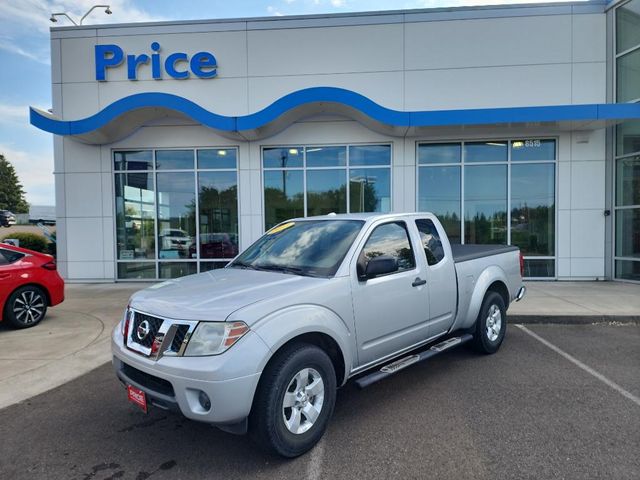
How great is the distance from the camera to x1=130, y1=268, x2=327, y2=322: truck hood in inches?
110

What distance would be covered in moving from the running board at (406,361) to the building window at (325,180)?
692cm

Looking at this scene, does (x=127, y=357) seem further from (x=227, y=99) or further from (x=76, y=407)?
(x=227, y=99)

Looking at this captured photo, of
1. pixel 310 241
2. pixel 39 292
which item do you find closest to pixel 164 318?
pixel 310 241

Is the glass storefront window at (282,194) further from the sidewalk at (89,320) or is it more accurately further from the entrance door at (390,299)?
the entrance door at (390,299)

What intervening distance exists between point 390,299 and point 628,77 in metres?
11.4

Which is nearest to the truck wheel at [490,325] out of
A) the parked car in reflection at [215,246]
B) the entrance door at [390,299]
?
the entrance door at [390,299]

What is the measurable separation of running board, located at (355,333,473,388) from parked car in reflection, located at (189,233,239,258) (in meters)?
8.17

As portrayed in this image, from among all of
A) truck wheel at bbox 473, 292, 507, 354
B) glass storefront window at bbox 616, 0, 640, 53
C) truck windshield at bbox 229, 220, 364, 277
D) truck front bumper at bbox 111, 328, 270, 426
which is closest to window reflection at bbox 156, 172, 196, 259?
truck windshield at bbox 229, 220, 364, 277

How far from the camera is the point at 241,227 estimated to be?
11484mm

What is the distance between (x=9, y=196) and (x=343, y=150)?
8220 centimetres

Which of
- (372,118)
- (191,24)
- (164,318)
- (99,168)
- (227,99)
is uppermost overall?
(191,24)

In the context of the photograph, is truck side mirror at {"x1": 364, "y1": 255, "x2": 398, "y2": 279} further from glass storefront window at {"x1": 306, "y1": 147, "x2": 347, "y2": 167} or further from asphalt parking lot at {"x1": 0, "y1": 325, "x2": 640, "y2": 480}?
glass storefront window at {"x1": 306, "y1": 147, "x2": 347, "y2": 167}

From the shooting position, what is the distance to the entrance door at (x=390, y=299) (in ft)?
11.4

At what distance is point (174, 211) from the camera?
1184 cm
